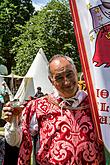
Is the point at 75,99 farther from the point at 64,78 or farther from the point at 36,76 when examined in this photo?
the point at 36,76

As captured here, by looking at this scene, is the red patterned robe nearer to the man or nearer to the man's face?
the man

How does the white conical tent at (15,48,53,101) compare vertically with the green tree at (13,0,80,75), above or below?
below

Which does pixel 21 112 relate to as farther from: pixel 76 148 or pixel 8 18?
pixel 8 18

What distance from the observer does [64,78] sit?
2.56 meters

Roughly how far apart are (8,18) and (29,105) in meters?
34.9

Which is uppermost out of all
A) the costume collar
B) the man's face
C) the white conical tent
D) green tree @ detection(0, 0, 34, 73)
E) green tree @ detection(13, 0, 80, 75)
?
green tree @ detection(0, 0, 34, 73)

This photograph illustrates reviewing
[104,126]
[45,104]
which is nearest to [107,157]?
[104,126]

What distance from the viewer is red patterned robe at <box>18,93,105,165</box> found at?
99.8 inches

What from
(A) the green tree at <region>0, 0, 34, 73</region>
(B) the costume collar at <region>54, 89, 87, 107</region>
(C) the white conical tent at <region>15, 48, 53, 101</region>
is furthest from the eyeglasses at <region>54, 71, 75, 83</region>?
(A) the green tree at <region>0, 0, 34, 73</region>

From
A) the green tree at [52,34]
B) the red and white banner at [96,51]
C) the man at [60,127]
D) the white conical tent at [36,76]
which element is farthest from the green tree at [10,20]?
the red and white banner at [96,51]

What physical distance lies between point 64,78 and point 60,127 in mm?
275

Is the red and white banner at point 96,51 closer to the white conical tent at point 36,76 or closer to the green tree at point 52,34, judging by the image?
the white conical tent at point 36,76

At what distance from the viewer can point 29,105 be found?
2.70 m

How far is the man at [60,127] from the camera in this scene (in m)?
2.54
